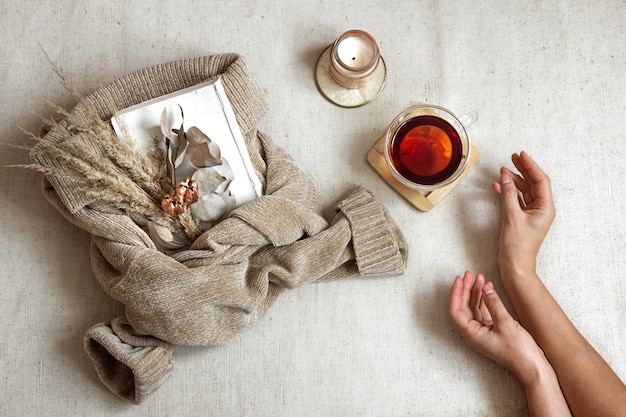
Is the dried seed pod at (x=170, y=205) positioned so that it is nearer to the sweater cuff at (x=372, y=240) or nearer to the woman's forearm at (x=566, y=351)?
the sweater cuff at (x=372, y=240)

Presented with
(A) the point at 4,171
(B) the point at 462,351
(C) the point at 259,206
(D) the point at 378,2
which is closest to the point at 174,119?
(C) the point at 259,206

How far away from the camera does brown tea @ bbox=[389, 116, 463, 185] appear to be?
95cm

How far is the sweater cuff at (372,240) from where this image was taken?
0.94 meters

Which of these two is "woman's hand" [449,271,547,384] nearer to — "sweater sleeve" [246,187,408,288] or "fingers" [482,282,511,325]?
"fingers" [482,282,511,325]

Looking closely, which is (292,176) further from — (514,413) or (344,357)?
(514,413)

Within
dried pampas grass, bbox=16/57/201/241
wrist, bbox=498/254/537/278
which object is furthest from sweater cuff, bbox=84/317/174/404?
wrist, bbox=498/254/537/278

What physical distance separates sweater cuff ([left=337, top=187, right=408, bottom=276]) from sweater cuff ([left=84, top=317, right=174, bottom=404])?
374 mm

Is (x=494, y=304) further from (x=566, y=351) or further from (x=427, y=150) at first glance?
(x=427, y=150)

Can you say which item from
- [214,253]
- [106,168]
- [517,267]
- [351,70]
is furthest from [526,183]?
[106,168]

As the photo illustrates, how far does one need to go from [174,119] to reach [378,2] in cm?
49

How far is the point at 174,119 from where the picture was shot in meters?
0.85

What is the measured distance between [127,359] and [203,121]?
41 centimetres

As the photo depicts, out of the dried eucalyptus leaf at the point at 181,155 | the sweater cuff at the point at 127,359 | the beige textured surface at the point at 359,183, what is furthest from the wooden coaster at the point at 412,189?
the sweater cuff at the point at 127,359

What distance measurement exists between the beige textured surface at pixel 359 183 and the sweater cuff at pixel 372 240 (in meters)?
0.06
